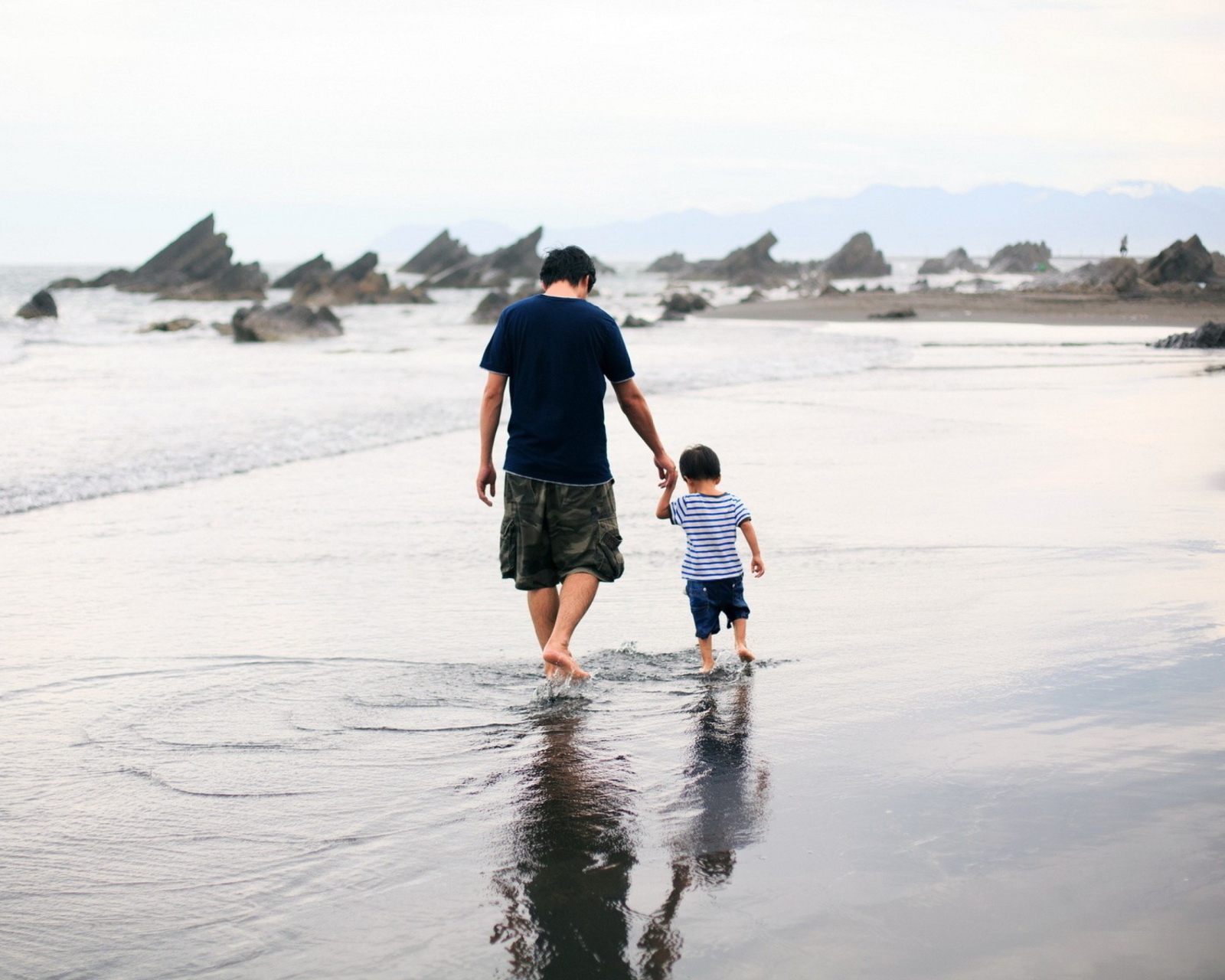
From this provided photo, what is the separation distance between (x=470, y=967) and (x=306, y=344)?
2871cm

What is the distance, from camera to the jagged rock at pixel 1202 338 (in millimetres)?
21219

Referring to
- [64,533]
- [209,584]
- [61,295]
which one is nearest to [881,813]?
[209,584]

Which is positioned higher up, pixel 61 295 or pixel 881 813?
pixel 61 295

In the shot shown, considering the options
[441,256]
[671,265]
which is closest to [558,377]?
[441,256]

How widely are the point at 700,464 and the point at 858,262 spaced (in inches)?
3877

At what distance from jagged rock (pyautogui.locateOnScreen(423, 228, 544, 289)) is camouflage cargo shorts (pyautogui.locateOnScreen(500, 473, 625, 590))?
75.1 metres

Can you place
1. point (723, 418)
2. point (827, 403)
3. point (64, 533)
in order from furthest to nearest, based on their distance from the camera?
point (827, 403)
point (723, 418)
point (64, 533)

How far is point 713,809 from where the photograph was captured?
10.9ft

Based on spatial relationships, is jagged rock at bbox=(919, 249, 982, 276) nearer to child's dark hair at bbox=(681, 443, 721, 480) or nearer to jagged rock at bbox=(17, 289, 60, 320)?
jagged rock at bbox=(17, 289, 60, 320)

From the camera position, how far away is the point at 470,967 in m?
2.51

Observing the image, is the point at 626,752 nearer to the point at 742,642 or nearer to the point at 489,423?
the point at 742,642

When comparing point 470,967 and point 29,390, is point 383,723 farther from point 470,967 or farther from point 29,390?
point 29,390

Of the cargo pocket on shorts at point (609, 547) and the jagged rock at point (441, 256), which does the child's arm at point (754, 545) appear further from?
the jagged rock at point (441, 256)

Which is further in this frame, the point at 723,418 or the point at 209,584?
the point at 723,418
